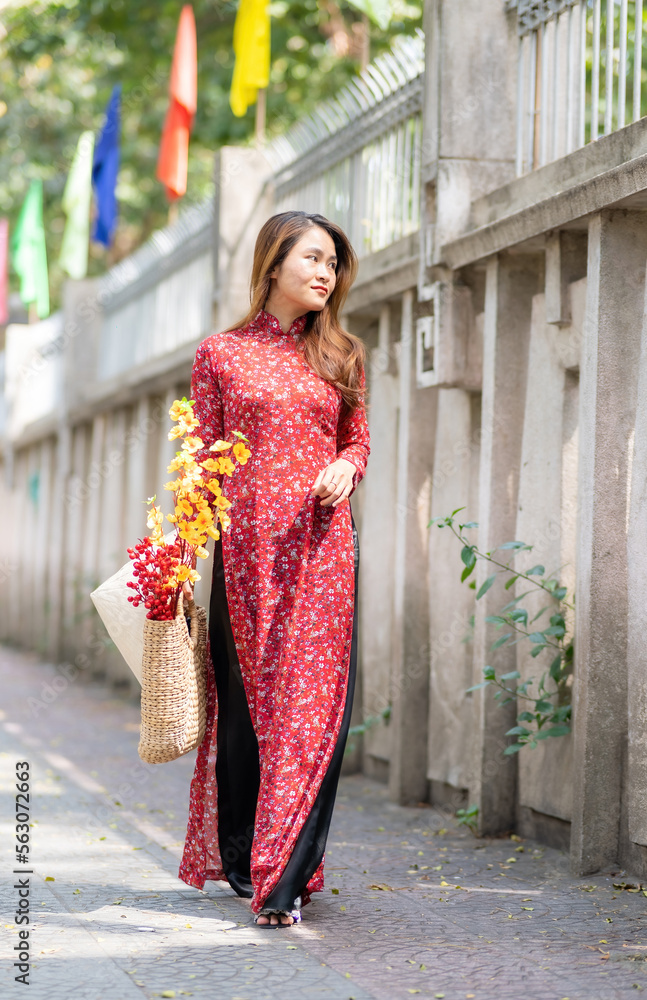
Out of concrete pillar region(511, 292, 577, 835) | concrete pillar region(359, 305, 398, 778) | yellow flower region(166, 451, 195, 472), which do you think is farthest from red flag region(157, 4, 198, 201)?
yellow flower region(166, 451, 195, 472)

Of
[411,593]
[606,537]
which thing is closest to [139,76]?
[411,593]

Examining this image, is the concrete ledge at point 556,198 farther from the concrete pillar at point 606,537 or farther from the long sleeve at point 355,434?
the long sleeve at point 355,434

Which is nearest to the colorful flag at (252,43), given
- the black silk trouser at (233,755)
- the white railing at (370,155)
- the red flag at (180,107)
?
the white railing at (370,155)

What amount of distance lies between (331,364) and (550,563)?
147 cm

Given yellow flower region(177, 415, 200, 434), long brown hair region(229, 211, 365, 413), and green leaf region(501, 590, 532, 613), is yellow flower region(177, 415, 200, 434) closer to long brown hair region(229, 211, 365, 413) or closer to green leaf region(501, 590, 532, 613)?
long brown hair region(229, 211, 365, 413)

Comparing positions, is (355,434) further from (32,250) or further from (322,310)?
(32,250)

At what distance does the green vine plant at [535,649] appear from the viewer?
4.78m

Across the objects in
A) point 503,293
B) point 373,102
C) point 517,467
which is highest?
point 373,102

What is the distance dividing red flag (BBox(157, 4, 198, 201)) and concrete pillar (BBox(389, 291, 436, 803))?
231 inches

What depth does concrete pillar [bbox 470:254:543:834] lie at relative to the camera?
17.2 ft

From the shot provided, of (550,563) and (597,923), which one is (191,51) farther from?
(597,923)

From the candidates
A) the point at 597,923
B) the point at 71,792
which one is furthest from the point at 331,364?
the point at 71,792

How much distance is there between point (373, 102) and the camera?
6.93 m

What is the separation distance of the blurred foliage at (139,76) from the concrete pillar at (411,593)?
786cm
